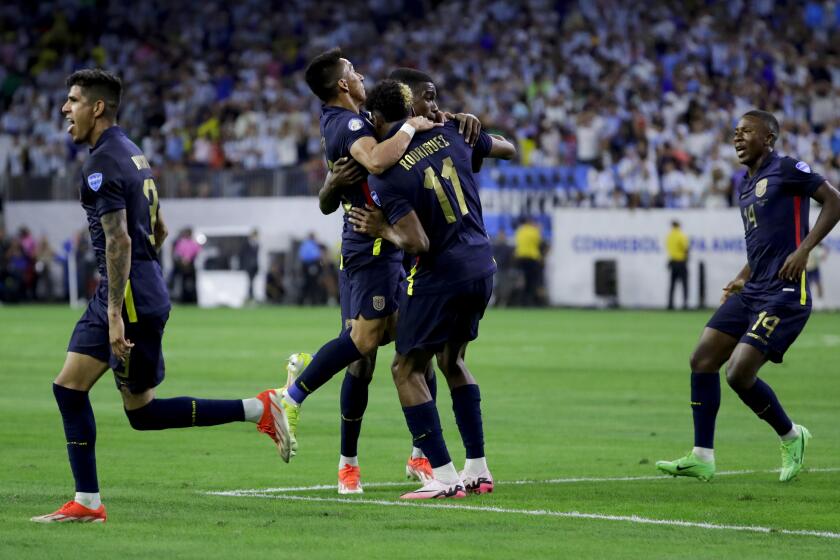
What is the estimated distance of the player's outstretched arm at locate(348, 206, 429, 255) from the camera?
29.6ft

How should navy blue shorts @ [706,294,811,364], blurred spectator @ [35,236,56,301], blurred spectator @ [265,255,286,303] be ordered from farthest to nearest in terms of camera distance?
blurred spectator @ [35,236,56,301] < blurred spectator @ [265,255,286,303] < navy blue shorts @ [706,294,811,364]

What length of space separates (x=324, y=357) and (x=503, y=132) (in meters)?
29.1

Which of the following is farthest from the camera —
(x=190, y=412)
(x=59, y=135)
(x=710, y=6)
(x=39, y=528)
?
(x=59, y=135)

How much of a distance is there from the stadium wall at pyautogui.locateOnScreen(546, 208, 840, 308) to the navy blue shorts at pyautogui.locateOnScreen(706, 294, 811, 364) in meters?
23.3

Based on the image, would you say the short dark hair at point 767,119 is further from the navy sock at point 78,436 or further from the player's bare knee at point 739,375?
the navy sock at point 78,436

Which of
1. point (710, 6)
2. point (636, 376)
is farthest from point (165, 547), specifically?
point (710, 6)

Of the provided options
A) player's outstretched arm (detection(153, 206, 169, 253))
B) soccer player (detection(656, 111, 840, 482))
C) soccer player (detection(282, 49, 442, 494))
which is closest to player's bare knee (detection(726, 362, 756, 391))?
soccer player (detection(656, 111, 840, 482))

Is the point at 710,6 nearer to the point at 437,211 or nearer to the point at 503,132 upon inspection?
the point at 503,132

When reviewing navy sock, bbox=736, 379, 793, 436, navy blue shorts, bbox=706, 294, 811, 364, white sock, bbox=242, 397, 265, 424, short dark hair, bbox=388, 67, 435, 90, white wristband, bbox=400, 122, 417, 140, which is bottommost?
navy sock, bbox=736, 379, 793, 436

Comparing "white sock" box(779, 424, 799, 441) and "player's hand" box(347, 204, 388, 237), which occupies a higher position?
"player's hand" box(347, 204, 388, 237)

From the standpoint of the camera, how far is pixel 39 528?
7945 mm

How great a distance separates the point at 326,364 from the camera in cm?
934

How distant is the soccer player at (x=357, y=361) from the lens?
931 centimetres

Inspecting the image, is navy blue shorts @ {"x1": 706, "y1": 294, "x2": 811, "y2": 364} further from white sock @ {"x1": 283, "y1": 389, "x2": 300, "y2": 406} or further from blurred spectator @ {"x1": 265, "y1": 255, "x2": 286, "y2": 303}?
blurred spectator @ {"x1": 265, "y1": 255, "x2": 286, "y2": 303}
